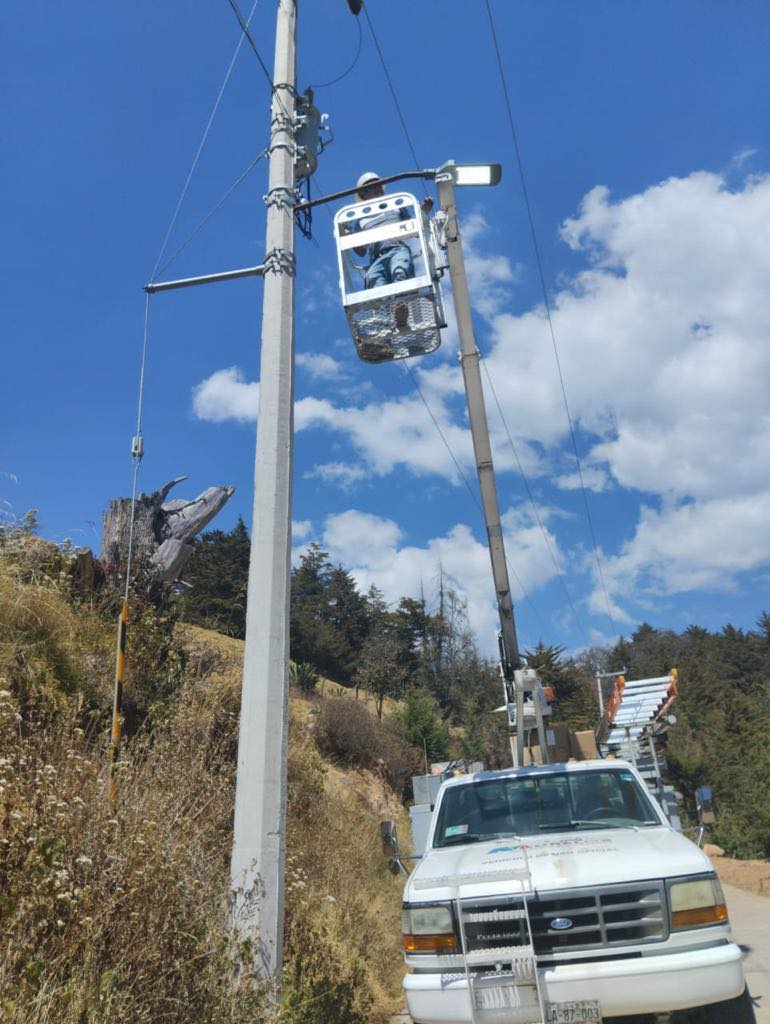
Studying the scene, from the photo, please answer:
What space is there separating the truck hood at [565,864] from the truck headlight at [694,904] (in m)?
0.07

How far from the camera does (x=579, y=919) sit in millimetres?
4145

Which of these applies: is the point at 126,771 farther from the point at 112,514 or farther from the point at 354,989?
the point at 112,514

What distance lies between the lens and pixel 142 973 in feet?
11.2

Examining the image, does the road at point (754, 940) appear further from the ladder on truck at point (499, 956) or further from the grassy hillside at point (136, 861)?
the ladder on truck at point (499, 956)

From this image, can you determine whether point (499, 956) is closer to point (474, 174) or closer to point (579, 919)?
point (579, 919)

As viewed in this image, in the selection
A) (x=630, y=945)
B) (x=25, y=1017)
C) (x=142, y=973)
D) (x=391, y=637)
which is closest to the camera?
(x=25, y=1017)

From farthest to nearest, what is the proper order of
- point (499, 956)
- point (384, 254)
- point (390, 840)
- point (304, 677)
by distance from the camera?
point (304, 677) → point (384, 254) → point (390, 840) → point (499, 956)

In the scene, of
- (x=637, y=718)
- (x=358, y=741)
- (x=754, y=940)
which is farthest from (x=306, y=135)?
(x=637, y=718)

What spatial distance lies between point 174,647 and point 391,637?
124 ft

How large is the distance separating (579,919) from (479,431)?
17.0 feet

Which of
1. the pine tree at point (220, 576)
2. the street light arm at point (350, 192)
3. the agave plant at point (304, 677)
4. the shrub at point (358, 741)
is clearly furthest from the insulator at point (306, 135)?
the pine tree at point (220, 576)

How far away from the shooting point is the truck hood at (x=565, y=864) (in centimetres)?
418

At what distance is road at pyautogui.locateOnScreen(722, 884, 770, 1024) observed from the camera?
594cm

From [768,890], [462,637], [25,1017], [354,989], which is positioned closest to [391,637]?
[462,637]
